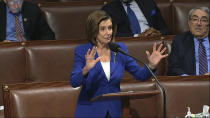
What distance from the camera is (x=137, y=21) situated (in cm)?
171

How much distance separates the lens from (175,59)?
144 cm

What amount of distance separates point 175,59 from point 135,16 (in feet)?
1.14

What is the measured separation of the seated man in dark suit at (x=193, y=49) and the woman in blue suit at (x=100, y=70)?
31 centimetres

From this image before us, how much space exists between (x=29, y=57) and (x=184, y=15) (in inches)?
27.9

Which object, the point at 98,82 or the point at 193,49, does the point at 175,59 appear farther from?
the point at 98,82

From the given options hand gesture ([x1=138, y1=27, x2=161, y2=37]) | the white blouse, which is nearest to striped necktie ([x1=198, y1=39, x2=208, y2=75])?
hand gesture ([x1=138, y1=27, x2=161, y2=37])

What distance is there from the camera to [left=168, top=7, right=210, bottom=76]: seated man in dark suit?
1435mm

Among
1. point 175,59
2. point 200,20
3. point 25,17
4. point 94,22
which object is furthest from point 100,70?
point 25,17

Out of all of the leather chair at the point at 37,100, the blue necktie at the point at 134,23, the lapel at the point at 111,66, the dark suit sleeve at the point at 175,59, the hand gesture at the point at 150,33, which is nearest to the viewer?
the leather chair at the point at 37,100

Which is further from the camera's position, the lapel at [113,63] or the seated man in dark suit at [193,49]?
Answer: the seated man in dark suit at [193,49]

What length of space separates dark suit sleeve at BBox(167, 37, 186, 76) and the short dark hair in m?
0.35

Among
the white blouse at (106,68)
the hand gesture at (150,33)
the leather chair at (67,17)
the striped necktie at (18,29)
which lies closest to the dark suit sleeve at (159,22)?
the hand gesture at (150,33)

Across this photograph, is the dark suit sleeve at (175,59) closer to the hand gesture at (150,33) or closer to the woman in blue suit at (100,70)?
the hand gesture at (150,33)

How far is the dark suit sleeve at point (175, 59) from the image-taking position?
4.65 ft
